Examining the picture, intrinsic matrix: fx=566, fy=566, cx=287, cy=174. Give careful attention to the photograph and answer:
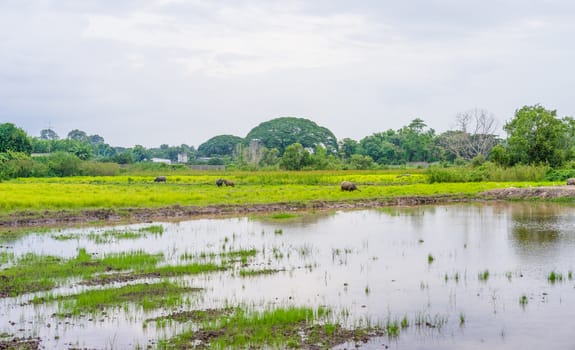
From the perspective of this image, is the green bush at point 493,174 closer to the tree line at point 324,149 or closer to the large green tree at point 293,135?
the tree line at point 324,149

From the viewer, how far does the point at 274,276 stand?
38.7ft

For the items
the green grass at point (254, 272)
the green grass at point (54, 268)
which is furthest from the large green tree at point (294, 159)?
the green grass at point (254, 272)

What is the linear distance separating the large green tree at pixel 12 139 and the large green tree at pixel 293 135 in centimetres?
4610

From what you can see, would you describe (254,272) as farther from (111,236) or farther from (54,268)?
(111,236)

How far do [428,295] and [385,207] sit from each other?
17.7 meters

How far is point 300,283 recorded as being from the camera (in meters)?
11.2

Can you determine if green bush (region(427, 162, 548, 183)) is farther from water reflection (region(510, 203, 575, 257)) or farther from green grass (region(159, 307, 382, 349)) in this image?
green grass (region(159, 307, 382, 349))

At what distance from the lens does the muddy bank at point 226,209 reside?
21.0m

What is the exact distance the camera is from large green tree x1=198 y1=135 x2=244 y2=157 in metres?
124

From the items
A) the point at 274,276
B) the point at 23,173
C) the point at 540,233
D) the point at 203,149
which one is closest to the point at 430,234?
the point at 540,233

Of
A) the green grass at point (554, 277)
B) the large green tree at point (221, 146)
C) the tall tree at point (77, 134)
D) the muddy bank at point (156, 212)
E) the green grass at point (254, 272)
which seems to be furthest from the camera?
the tall tree at point (77, 134)

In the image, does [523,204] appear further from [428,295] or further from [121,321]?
[121,321]

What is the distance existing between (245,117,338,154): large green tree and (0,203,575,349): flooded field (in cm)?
8862

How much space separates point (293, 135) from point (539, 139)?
2664 inches
